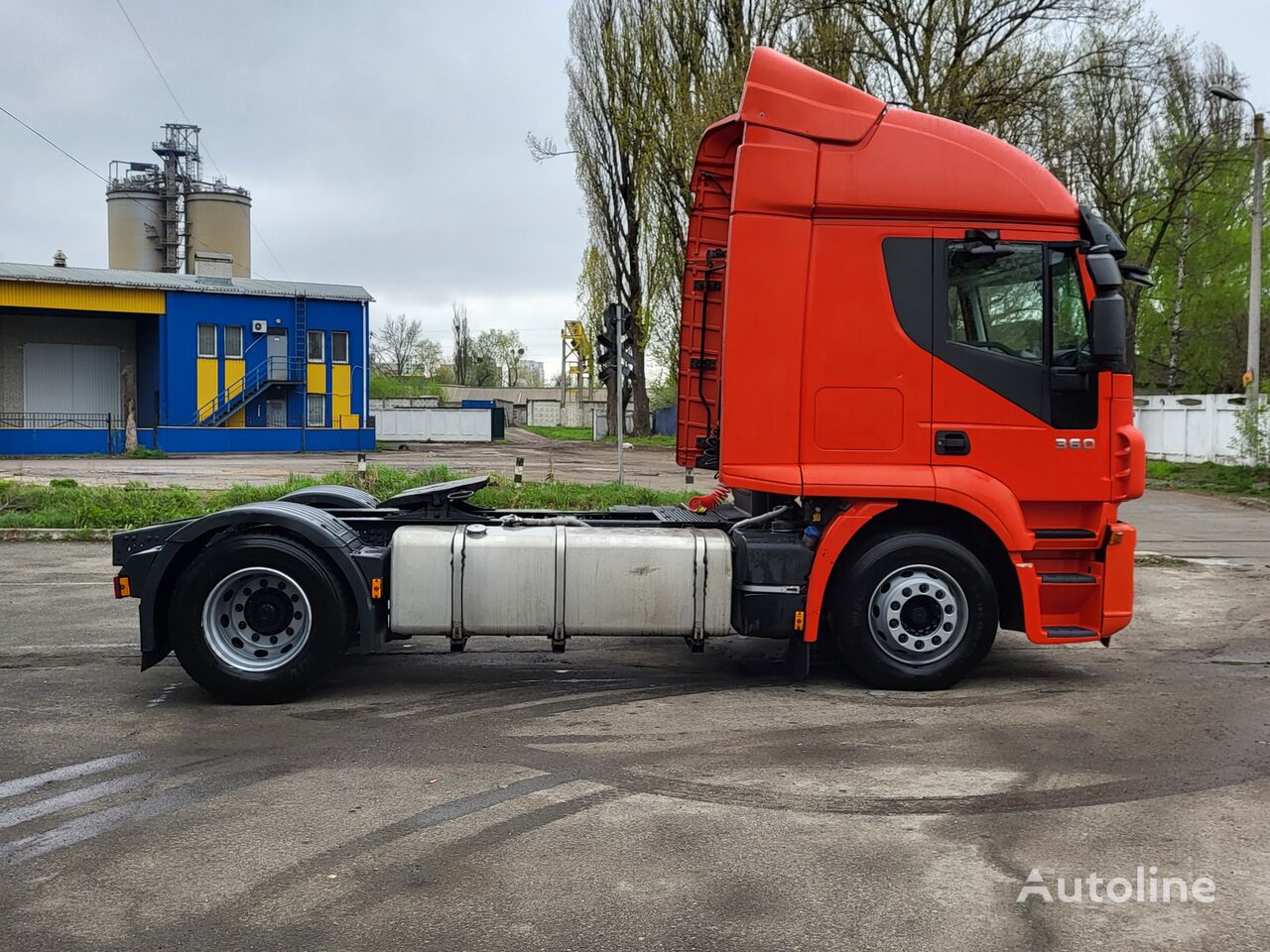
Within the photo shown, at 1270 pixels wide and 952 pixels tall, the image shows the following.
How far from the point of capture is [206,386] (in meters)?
46.1

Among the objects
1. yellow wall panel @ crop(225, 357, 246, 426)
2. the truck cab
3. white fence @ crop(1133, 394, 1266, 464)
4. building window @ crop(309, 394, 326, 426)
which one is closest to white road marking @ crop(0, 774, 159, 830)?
the truck cab

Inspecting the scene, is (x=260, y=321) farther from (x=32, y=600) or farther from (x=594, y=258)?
(x=32, y=600)

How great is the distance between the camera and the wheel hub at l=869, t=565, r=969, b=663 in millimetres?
6930

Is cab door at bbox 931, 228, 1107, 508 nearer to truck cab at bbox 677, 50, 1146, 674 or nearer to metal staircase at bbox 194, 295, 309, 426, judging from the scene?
truck cab at bbox 677, 50, 1146, 674

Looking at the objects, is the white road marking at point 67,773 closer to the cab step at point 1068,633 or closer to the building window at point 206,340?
the cab step at point 1068,633

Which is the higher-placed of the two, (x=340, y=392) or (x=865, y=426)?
(x=340, y=392)

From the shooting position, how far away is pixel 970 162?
689 centimetres

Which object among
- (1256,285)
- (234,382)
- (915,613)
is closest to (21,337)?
(234,382)

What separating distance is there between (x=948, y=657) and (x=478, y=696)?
2909 mm

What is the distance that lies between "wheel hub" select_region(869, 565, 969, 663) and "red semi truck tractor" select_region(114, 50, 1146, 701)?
0.04 feet

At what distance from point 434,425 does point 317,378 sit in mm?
7865

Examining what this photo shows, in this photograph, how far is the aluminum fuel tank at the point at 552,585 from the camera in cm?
686

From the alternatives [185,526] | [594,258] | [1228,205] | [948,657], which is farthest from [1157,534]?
[594,258]

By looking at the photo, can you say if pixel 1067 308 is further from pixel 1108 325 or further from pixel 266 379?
pixel 266 379
